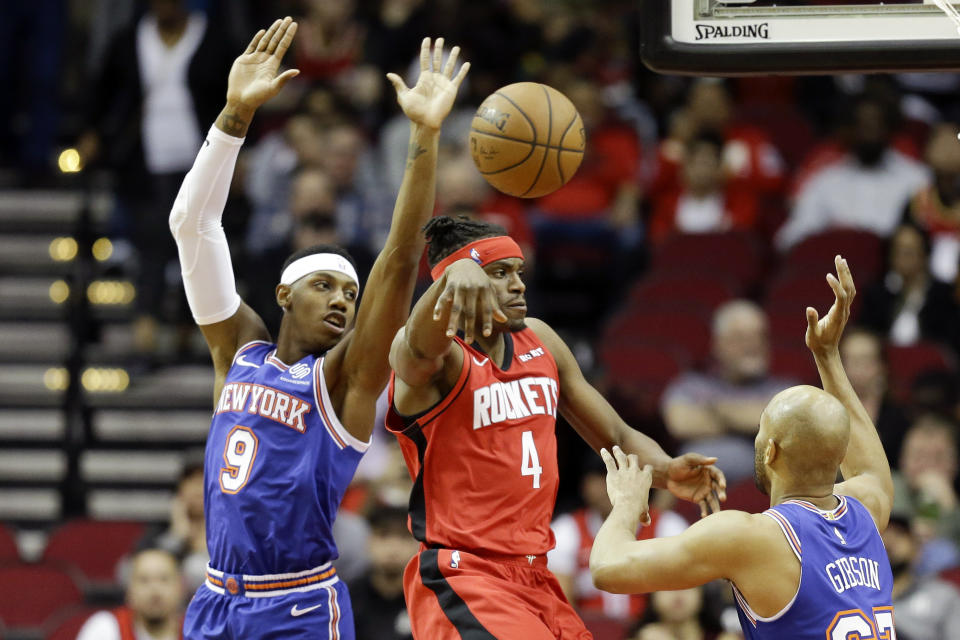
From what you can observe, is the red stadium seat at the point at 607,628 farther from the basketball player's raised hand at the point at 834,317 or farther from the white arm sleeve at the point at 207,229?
the white arm sleeve at the point at 207,229

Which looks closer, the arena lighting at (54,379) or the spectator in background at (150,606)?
the spectator in background at (150,606)

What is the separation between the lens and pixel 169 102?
34.5ft

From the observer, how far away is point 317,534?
16.6ft

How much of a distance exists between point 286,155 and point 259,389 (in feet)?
20.5

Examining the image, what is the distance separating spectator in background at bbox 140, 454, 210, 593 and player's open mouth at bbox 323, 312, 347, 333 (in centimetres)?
282

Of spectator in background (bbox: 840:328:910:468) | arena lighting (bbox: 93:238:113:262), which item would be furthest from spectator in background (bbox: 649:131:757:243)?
arena lighting (bbox: 93:238:113:262)

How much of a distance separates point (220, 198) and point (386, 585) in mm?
2968

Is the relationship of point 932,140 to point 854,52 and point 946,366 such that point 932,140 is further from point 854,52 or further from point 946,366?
point 854,52

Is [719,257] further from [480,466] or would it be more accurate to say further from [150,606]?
[480,466]

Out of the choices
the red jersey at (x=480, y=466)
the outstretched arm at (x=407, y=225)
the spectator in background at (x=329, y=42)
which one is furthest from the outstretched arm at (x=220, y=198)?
the spectator in background at (x=329, y=42)

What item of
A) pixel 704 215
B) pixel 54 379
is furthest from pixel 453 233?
pixel 54 379

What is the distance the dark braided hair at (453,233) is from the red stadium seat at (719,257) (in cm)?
535

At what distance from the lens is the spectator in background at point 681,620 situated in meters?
6.96

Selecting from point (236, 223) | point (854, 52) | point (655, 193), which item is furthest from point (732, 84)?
point (854, 52)
